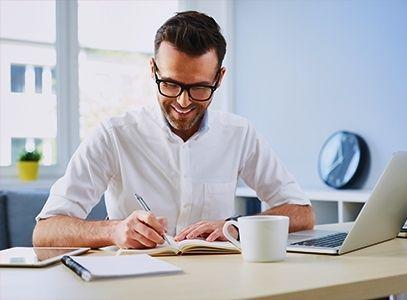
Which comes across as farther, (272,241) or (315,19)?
(315,19)

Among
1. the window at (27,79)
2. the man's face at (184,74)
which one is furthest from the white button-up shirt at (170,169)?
the window at (27,79)

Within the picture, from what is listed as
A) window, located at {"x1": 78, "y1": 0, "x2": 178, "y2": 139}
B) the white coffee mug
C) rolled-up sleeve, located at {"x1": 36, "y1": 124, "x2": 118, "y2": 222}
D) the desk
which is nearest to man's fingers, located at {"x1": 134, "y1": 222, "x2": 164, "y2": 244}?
the desk

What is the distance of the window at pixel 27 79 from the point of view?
148 inches

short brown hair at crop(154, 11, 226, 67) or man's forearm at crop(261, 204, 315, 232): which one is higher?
short brown hair at crop(154, 11, 226, 67)

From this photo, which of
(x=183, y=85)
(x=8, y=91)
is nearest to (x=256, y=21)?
(x=8, y=91)

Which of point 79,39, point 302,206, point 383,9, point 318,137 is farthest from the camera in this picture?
point 79,39

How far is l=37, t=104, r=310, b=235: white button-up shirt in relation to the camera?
1982 mm

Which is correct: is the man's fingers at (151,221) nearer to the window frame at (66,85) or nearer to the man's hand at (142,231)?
the man's hand at (142,231)

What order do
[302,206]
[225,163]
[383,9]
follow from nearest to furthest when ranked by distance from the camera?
[302,206] → [225,163] → [383,9]

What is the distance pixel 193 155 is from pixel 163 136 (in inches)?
4.6

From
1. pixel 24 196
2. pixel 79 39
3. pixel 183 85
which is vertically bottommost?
pixel 24 196

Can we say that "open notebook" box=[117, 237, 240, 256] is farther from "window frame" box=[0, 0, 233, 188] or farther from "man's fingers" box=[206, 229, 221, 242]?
"window frame" box=[0, 0, 233, 188]

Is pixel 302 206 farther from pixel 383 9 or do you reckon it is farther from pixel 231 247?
pixel 383 9

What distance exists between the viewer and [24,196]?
3080 millimetres
